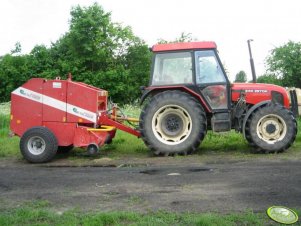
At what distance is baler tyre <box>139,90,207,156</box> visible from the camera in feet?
31.1

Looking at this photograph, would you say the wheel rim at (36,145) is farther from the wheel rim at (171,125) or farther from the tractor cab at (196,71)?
the tractor cab at (196,71)

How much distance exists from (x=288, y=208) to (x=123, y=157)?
5250mm

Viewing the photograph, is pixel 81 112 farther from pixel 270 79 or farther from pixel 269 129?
pixel 270 79

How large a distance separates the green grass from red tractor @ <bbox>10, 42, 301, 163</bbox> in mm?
4553

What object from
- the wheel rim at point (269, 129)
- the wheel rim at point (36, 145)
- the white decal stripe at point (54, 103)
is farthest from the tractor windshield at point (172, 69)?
the wheel rim at point (36, 145)

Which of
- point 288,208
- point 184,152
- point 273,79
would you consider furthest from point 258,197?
Answer: point 273,79

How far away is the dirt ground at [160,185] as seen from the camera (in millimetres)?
5406

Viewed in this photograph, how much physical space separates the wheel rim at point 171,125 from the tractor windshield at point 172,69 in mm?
593

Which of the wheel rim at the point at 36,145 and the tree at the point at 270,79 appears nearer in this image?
the wheel rim at the point at 36,145

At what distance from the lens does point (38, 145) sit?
9695 millimetres

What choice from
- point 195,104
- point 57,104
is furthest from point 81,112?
point 195,104

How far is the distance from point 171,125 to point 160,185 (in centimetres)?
328

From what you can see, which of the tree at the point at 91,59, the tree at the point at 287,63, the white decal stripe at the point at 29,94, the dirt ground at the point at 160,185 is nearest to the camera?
the dirt ground at the point at 160,185
